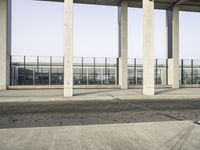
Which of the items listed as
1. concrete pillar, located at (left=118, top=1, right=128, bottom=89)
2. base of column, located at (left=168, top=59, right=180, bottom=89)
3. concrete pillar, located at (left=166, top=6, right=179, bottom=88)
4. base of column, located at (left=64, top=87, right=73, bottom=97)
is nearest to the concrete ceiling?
concrete pillar, located at (left=166, top=6, right=179, bottom=88)

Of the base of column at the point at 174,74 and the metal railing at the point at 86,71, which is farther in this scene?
the base of column at the point at 174,74

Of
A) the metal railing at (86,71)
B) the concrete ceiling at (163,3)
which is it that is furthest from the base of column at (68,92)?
the concrete ceiling at (163,3)

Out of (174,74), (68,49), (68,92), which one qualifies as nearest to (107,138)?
(68,92)

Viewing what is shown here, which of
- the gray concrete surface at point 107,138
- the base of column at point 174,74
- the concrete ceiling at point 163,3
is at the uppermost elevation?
the concrete ceiling at point 163,3

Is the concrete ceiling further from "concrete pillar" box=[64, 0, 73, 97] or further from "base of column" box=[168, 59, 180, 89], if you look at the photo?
"concrete pillar" box=[64, 0, 73, 97]

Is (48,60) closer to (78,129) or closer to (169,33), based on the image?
(169,33)

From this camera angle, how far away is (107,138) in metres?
5.86

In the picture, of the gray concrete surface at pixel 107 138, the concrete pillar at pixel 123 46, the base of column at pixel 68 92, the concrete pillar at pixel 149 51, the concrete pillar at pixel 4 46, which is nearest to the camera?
the gray concrete surface at pixel 107 138

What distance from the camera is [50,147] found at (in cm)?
512

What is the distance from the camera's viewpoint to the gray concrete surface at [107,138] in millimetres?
5180

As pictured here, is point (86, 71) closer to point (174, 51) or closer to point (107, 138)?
point (174, 51)

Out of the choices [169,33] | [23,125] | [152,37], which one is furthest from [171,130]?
[169,33]

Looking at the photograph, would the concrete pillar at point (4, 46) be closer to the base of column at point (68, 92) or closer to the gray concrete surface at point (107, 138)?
the base of column at point (68, 92)

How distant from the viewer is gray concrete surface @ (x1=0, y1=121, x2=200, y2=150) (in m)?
5.18
